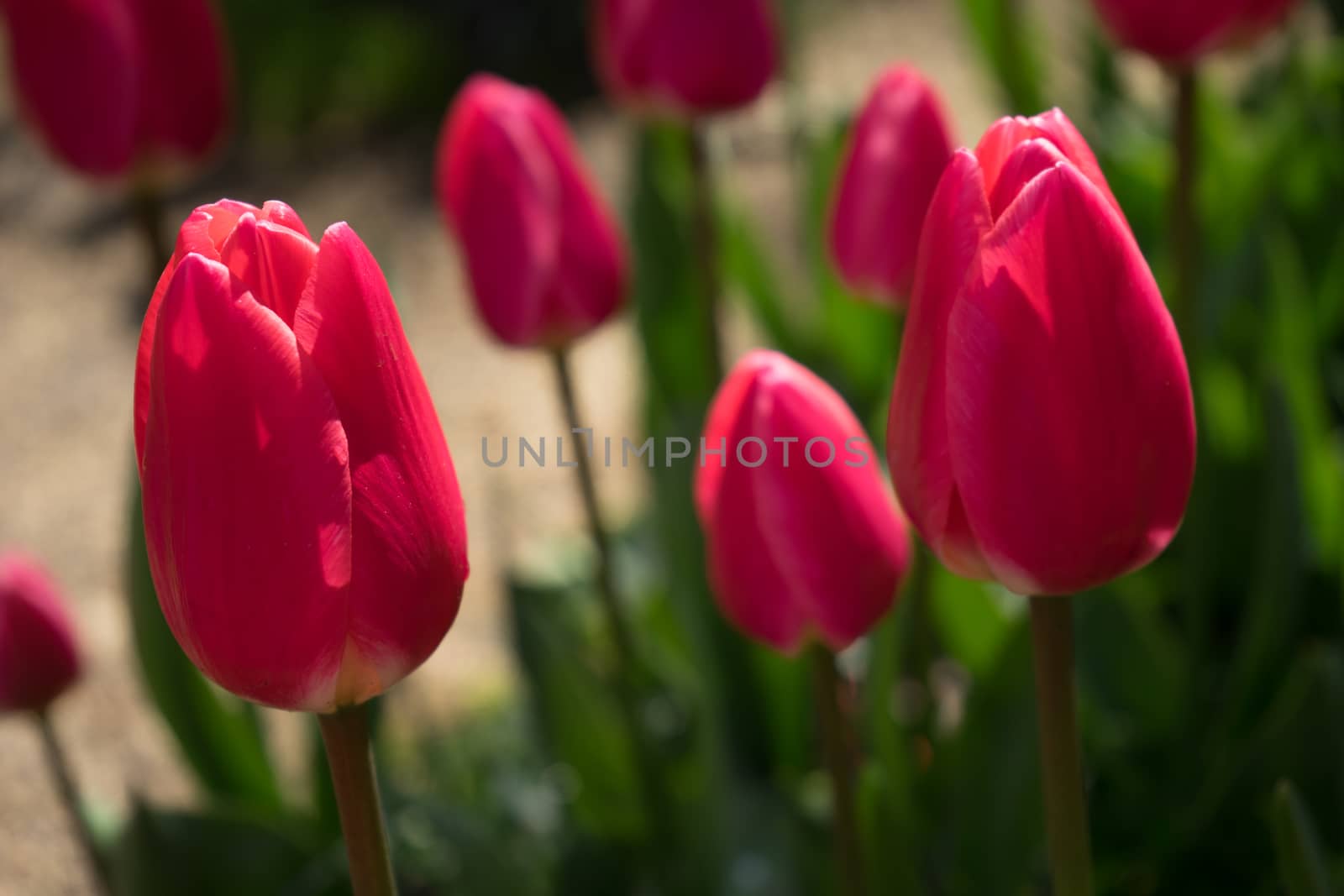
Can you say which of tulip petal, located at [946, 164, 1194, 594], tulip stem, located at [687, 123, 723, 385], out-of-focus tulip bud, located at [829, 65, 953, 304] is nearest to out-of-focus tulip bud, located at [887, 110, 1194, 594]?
tulip petal, located at [946, 164, 1194, 594]

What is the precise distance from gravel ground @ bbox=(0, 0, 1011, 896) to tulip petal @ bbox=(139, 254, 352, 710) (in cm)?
75

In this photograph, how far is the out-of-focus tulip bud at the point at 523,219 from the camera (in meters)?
0.94

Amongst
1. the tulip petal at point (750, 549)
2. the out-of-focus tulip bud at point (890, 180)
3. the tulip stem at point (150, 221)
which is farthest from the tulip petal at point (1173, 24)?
the tulip stem at point (150, 221)

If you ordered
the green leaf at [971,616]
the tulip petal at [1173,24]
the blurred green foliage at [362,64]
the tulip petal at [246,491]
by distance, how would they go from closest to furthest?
1. the tulip petal at [246,491]
2. the tulip petal at [1173,24]
3. the green leaf at [971,616]
4. the blurred green foliage at [362,64]

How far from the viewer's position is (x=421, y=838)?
1.12 metres

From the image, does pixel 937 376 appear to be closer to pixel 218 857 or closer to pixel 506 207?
pixel 506 207

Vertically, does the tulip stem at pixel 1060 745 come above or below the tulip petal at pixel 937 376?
below

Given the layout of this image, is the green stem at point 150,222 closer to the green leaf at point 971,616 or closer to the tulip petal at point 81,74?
the tulip petal at point 81,74

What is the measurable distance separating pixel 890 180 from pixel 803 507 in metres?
0.32

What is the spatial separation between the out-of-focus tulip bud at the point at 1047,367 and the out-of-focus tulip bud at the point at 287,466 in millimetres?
187

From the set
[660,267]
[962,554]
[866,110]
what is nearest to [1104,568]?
[962,554]

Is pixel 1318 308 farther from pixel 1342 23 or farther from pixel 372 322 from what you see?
pixel 372 322

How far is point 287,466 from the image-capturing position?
449 millimetres

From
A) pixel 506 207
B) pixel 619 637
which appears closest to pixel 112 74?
pixel 506 207
